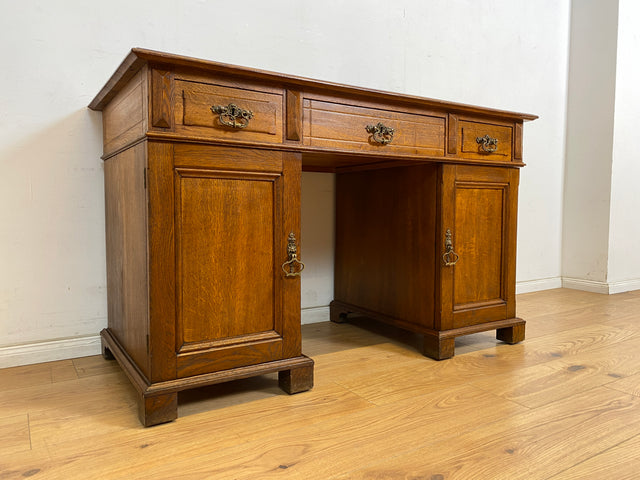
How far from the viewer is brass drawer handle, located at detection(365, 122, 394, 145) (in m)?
1.50

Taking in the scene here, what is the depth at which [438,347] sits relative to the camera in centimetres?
164

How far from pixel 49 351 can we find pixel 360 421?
1.11 metres

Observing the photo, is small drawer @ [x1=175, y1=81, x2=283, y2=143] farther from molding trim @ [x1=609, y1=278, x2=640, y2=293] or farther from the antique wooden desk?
molding trim @ [x1=609, y1=278, x2=640, y2=293]

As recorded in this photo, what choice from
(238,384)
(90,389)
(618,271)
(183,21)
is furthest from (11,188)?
(618,271)

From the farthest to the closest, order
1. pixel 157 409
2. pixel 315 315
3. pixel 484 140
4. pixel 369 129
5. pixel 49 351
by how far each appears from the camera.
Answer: pixel 315 315 → pixel 484 140 → pixel 49 351 → pixel 369 129 → pixel 157 409

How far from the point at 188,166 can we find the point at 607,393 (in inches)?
52.1

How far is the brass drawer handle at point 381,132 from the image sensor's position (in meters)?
1.50

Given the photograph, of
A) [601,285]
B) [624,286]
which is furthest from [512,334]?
[624,286]

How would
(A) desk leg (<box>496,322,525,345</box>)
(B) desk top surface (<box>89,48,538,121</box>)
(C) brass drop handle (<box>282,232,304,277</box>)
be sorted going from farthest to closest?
1. (A) desk leg (<box>496,322,525,345</box>)
2. (C) brass drop handle (<box>282,232,304,277</box>)
3. (B) desk top surface (<box>89,48,538,121</box>)

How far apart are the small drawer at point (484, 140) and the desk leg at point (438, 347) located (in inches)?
25.8

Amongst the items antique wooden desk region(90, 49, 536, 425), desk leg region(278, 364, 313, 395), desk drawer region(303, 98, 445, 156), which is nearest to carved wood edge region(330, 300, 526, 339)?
antique wooden desk region(90, 49, 536, 425)

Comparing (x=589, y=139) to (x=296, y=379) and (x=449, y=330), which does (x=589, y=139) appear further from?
(x=296, y=379)

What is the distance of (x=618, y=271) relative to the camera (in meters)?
3.01

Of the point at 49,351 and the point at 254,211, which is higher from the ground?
the point at 254,211
